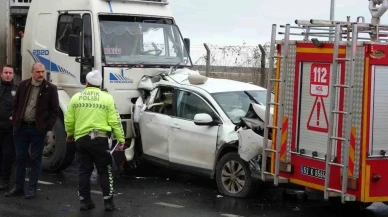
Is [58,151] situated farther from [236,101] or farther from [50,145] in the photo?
[236,101]

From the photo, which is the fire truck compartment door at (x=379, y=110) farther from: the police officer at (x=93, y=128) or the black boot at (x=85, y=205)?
the black boot at (x=85, y=205)

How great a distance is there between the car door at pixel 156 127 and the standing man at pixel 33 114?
1.94 m

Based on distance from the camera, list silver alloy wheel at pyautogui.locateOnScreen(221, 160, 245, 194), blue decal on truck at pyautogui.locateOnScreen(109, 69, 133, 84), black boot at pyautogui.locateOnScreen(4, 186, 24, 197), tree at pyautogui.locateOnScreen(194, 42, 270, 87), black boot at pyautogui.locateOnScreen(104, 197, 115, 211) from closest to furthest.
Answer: black boot at pyautogui.locateOnScreen(104, 197, 115, 211), black boot at pyautogui.locateOnScreen(4, 186, 24, 197), silver alloy wheel at pyautogui.locateOnScreen(221, 160, 245, 194), blue decal on truck at pyautogui.locateOnScreen(109, 69, 133, 84), tree at pyautogui.locateOnScreen(194, 42, 270, 87)

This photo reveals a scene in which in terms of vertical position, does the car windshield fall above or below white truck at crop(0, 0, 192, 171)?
below

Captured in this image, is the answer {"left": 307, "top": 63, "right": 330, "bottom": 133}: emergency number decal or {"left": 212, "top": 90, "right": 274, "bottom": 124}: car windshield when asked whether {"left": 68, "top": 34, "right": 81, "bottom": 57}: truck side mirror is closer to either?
{"left": 212, "top": 90, "right": 274, "bottom": 124}: car windshield

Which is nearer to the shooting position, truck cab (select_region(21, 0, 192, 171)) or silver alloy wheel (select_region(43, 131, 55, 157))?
truck cab (select_region(21, 0, 192, 171))

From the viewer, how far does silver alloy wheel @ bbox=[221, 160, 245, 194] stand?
10.6 m

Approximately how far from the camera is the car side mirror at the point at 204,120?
1078 cm

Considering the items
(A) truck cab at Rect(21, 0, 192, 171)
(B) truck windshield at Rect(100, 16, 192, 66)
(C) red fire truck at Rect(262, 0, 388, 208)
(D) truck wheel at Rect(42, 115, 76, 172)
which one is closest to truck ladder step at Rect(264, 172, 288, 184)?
(C) red fire truck at Rect(262, 0, 388, 208)

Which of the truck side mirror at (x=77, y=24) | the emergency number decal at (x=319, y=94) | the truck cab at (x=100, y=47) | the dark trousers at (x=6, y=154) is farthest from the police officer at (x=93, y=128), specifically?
the truck side mirror at (x=77, y=24)

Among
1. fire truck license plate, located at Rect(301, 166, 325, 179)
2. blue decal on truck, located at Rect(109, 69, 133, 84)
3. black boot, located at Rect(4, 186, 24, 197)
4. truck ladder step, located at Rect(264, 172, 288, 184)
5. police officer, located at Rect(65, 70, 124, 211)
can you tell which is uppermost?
blue decal on truck, located at Rect(109, 69, 133, 84)

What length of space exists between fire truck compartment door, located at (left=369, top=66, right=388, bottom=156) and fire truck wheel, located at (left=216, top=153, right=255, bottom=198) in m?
2.31

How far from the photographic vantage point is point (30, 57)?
13.5 meters

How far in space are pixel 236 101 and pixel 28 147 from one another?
3179 mm
